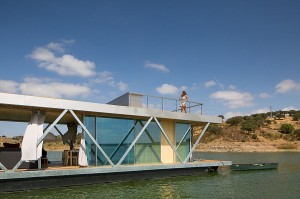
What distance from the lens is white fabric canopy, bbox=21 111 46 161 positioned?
1286 centimetres

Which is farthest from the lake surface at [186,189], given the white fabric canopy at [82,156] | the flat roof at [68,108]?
the flat roof at [68,108]

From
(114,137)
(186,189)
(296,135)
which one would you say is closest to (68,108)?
(114,137)

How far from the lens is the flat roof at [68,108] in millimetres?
12449

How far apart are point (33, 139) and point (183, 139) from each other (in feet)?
27.1

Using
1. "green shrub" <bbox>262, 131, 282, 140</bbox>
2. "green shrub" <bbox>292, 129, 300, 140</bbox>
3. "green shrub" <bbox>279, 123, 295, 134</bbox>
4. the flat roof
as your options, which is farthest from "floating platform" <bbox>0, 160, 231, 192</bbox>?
"green shrub" <bbox>279, 123, 295, 134</bbox>

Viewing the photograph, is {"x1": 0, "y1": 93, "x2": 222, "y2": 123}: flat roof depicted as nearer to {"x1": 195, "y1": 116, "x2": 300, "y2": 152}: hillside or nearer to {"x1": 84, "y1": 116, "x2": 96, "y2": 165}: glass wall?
{"x1": 84, "y1": 116, "x2": 96, "y2": 165}: glass wall

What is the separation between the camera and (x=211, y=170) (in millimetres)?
19844

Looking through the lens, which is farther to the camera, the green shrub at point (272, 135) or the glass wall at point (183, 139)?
the green shrub at point (272, 135)

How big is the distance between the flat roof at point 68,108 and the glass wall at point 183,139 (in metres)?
0.49

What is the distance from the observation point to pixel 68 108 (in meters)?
13.7

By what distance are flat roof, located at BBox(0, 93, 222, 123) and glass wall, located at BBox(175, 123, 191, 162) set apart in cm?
49

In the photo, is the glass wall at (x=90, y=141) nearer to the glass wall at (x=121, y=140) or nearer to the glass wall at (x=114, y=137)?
the glass wall at (x=121, y=140)

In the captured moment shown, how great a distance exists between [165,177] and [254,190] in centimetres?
438

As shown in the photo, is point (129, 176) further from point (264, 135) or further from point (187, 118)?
point (264, 135)
